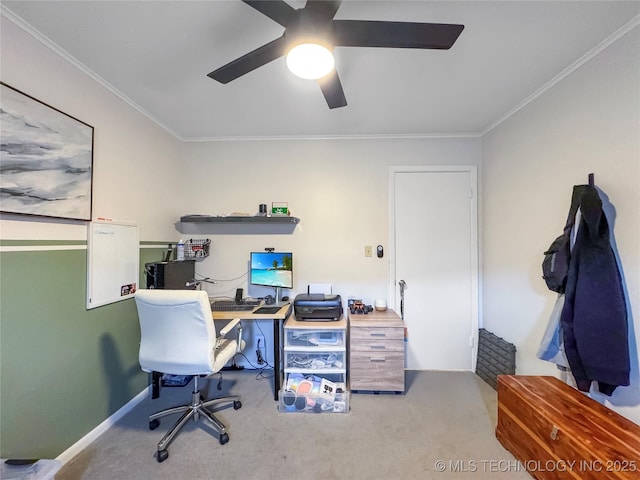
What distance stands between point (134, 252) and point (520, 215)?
10.4ft

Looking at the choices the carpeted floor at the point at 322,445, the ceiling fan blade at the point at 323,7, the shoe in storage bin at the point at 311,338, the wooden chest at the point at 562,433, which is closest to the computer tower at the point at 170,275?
the carpeted floor at the point at 322,445

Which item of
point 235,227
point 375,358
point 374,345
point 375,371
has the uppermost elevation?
point 235,227

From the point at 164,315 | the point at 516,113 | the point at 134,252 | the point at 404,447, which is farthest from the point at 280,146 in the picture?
the point at 404,447

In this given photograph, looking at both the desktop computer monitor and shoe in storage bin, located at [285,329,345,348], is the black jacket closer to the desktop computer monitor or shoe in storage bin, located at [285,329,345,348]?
shoe in storage bin, located at [285,329,345,348]

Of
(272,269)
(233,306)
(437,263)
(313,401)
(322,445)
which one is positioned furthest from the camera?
(437,263)

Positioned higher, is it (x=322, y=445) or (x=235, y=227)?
(x=235, y=227)

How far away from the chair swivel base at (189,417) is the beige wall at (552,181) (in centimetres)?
234

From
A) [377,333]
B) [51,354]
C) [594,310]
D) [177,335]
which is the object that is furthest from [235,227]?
[594,310]

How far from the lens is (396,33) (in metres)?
1.12

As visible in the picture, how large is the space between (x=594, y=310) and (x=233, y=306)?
2465 mm

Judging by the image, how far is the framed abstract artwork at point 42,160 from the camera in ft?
4.28

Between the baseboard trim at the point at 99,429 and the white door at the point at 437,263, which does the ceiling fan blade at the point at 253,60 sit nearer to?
the white door at the point at 437,263

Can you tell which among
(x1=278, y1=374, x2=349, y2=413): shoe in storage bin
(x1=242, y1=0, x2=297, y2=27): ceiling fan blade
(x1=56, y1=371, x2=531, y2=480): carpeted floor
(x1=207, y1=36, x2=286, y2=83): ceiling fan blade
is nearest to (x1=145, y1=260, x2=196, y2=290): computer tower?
(x1=56, y1=371, x2=531, y2=480): carpeted floor

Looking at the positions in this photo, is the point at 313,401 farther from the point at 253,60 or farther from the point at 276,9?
the point at 276,9
